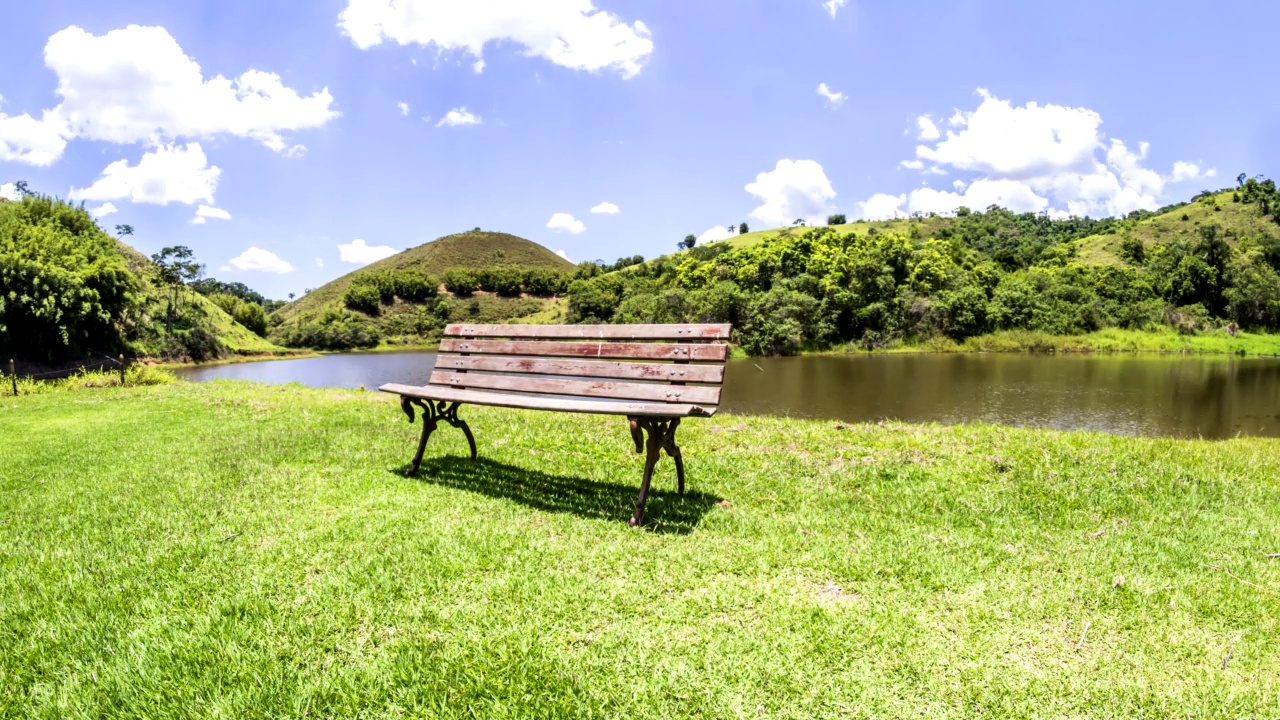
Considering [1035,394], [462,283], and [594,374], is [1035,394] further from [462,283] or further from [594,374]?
[462,283]

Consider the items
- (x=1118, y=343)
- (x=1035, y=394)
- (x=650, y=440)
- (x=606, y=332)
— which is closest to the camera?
(x=650, y=440)

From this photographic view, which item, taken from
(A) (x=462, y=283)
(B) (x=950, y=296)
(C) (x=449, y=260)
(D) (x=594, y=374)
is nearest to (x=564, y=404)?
(D) (x=594, y=374)

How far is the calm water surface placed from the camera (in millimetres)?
19703

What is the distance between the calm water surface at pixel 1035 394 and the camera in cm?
1970

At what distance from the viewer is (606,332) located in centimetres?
565

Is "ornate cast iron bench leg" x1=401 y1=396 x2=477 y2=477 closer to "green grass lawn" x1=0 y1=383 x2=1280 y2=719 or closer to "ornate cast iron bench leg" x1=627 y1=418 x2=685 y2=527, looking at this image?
"green grass lawn" x1=0 y1=383 x2=1280 y2=719

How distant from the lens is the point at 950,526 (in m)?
4.80

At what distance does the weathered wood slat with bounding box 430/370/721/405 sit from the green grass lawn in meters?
0.96

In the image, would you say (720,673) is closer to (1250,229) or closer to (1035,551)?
(1035,551)

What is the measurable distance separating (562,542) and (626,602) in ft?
3.34

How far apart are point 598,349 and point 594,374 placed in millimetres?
262

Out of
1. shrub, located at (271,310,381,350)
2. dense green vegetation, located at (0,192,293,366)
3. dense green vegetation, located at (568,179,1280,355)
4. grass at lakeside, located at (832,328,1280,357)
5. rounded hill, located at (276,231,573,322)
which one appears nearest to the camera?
dense green vegetation, located at (0,192,293,366)

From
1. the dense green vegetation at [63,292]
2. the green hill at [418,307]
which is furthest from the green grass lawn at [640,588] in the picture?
the green hill at [418,307]

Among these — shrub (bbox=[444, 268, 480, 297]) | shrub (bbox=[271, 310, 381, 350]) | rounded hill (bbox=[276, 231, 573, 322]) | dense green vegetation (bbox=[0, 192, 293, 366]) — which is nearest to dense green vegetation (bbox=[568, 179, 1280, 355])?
dense green vegetation (bbox=[0, 192, 293, 366])
